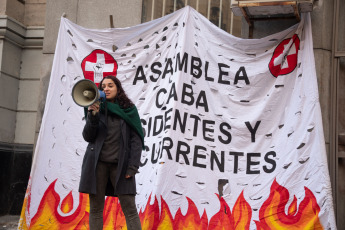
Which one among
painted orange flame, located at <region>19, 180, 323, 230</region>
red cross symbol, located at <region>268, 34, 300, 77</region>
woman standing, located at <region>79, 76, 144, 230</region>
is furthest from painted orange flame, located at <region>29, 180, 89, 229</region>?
red cross symbol, located at <region>268, 34, 300, 77</region>

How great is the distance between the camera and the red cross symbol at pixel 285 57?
662 cm

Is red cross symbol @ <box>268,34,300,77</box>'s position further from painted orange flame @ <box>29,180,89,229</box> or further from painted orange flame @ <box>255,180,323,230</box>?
painted orange flame @ <box>29,180,89,229</box>

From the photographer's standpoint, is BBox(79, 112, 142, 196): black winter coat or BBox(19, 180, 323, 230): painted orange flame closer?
BBox(79, 112, 142, 196): black winter coat

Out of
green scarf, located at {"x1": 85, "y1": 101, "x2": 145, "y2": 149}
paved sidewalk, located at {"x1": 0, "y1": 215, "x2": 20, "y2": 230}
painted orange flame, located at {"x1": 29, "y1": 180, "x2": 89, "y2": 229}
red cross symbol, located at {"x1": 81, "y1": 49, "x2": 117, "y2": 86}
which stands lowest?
paved sidewalk, located at {"x1": 0, "y1": 215, "x2": 20, "y2": 230}

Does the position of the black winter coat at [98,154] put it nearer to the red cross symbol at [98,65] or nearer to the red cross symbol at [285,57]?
the red cross symbol at [98,65]

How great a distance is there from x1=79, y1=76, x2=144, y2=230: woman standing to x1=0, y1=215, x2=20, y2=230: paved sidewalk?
3.61 m

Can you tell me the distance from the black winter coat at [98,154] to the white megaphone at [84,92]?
155mm

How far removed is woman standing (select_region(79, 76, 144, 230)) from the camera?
520 centimetres

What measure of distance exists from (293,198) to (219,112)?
1424mm

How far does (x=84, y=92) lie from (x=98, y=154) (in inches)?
25.4

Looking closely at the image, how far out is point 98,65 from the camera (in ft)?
23.8

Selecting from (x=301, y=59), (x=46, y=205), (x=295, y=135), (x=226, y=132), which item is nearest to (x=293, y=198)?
(x=295, y=135)

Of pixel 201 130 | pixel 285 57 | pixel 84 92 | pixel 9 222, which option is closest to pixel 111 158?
pixel 84 92

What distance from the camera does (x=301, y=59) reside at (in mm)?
6594
